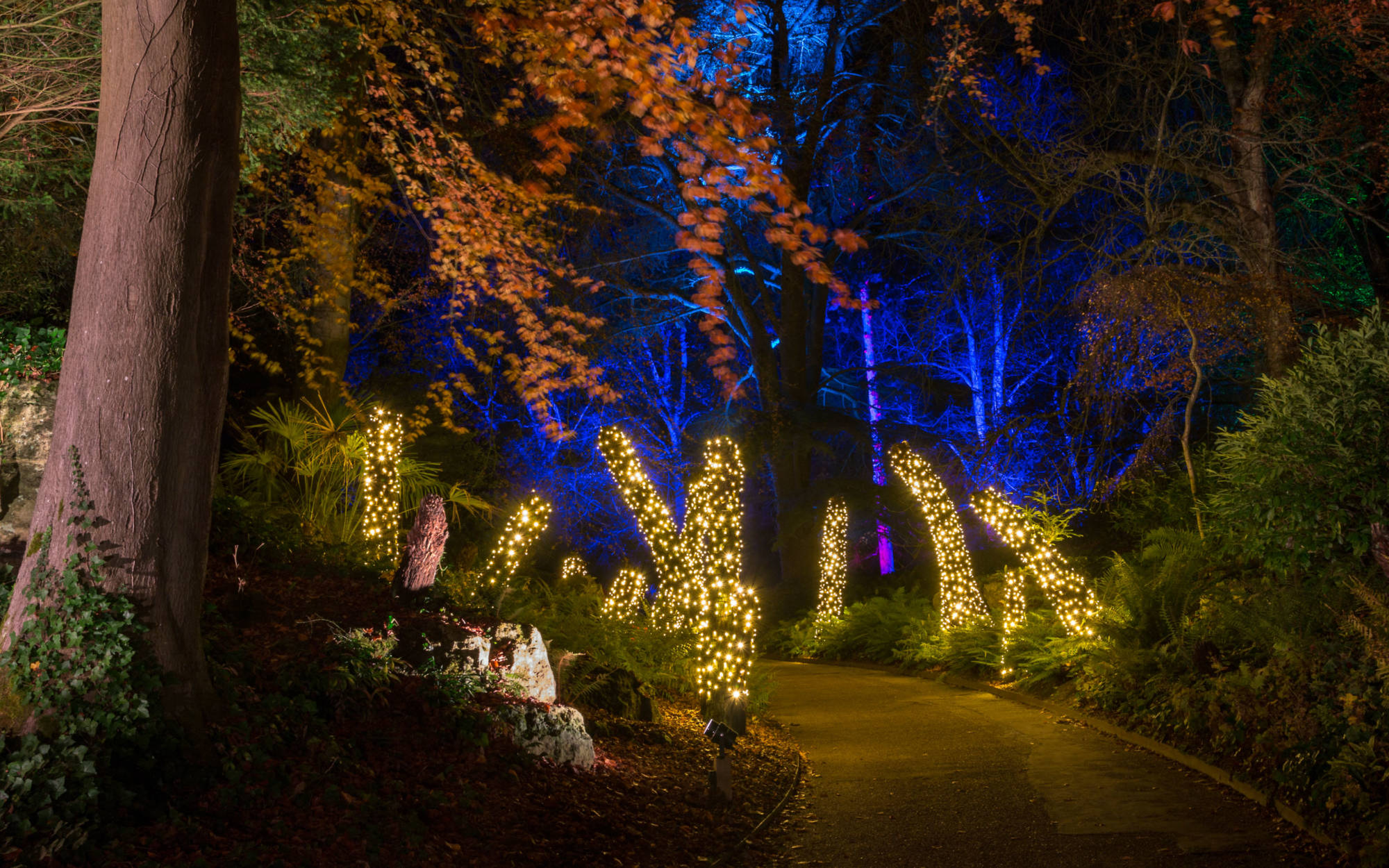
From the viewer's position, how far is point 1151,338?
1244 centimetres

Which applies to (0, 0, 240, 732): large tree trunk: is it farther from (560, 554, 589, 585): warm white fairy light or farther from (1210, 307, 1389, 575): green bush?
(560, 554, 589, 585): warm white fairy light

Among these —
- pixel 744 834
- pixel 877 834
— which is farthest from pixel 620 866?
pixel 877 834

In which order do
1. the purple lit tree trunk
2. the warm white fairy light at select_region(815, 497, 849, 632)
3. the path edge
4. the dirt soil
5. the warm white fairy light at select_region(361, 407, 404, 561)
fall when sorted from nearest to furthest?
the dirt soil < the path edge < the warm white fairy light at select_region(361, 407, 404, 561) < the warm white fairy light at select_region(815, 497, 849, 632) < the purple lit tree trunk

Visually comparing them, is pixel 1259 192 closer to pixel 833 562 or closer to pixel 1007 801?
pixel 1007 801

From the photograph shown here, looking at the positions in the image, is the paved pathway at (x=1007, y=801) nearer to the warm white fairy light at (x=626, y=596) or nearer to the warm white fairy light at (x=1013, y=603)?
the warm white fairy light at (x=1013, y=603)

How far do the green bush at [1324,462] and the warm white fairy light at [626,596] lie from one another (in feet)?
22.7

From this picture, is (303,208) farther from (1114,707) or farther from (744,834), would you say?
(1114,707)

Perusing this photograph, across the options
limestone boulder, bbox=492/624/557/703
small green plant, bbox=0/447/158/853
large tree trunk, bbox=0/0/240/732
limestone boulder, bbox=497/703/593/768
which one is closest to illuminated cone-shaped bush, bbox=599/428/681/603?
limestone boulder, bbox=492/624/557/703

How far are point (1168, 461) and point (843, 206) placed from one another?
29.8 feet

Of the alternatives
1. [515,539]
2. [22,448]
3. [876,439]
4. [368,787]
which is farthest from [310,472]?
[876,439]

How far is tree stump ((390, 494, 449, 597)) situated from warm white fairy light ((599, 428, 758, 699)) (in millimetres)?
2542

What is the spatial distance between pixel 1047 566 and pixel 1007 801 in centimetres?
615

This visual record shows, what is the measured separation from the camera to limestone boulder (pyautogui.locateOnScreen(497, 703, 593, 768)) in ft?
22.3

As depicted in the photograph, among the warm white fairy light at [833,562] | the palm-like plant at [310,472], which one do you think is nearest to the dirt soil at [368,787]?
the palm-like plant at [310,472]
